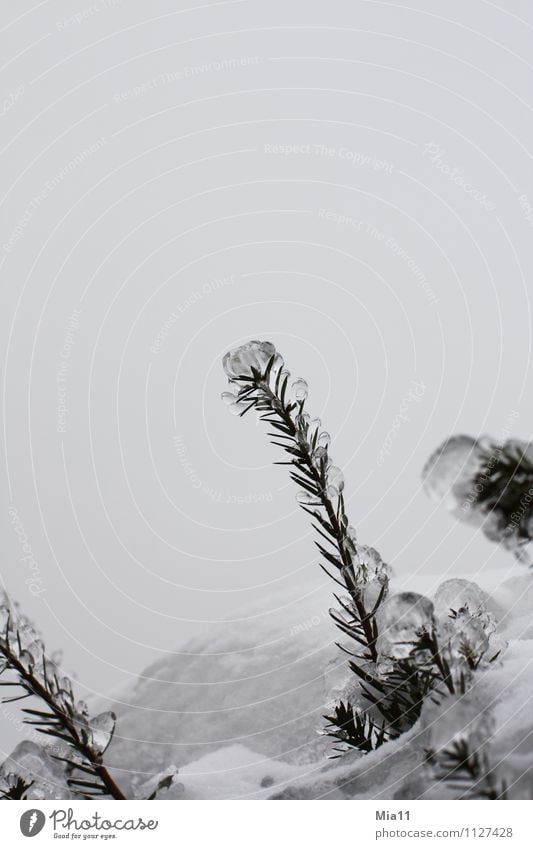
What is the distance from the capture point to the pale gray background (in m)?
1.24

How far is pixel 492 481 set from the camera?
0.46 m

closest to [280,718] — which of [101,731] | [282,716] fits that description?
[282,716]

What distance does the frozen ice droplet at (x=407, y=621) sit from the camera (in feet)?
1.50

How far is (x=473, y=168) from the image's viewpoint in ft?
4.46

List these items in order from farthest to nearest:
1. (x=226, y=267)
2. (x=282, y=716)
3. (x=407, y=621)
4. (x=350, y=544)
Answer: (x=226, y=267), (x=282, y=716), (x=350, y=544), (x=407, y=621)

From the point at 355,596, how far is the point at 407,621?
0.33ft

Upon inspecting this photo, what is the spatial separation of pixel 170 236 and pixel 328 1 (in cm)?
63

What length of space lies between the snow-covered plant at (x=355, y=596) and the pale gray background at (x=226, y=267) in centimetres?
58

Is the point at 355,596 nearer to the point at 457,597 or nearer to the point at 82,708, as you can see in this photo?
the point at 457,597

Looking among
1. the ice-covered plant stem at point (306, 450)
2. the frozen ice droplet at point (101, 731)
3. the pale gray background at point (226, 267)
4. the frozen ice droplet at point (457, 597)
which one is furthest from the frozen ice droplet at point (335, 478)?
the pale gray background at point (226, 267)

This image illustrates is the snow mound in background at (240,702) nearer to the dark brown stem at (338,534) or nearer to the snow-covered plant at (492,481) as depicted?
the dark brown stem at (338,534)

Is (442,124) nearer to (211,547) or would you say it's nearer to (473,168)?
(473,168)

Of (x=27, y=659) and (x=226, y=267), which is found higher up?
(x=226, y=267)
